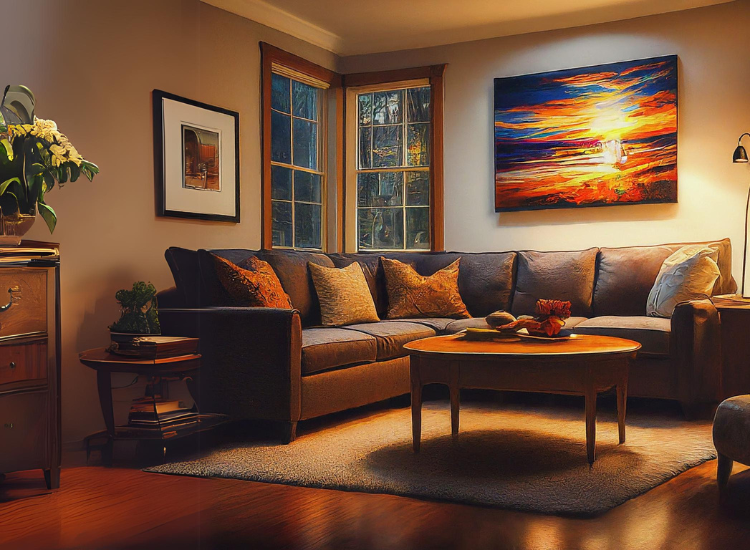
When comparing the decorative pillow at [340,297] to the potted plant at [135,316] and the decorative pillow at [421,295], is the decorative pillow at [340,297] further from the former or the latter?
the potted plant at [135,316]

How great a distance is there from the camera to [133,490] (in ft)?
10.2

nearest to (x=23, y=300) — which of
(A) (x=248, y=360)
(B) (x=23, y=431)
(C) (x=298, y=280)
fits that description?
(B) (x=23, y=431)

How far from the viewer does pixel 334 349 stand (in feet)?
13.4

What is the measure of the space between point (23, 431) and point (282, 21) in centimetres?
371

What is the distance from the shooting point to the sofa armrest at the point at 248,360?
3.80m

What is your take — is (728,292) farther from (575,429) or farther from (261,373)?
(261,373)

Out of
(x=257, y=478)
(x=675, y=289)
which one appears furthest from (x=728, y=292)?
(x=257, y=478)

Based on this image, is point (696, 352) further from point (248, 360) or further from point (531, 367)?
point (248, 360)

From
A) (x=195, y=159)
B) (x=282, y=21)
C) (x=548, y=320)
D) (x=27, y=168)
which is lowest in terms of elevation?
(x=548, y=320)

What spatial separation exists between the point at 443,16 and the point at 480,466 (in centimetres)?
375

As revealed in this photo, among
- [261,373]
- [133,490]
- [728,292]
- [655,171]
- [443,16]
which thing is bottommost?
[133,490]

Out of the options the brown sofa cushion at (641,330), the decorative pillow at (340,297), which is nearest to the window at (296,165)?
the decorative pillow at (340,297)

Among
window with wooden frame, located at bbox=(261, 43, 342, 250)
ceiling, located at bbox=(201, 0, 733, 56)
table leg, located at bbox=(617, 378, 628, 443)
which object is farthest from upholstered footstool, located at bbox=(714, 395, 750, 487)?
ceiling, located at bbox=(201, 0, 733, 56)

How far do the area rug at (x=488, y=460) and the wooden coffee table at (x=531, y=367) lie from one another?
0.62 feet
